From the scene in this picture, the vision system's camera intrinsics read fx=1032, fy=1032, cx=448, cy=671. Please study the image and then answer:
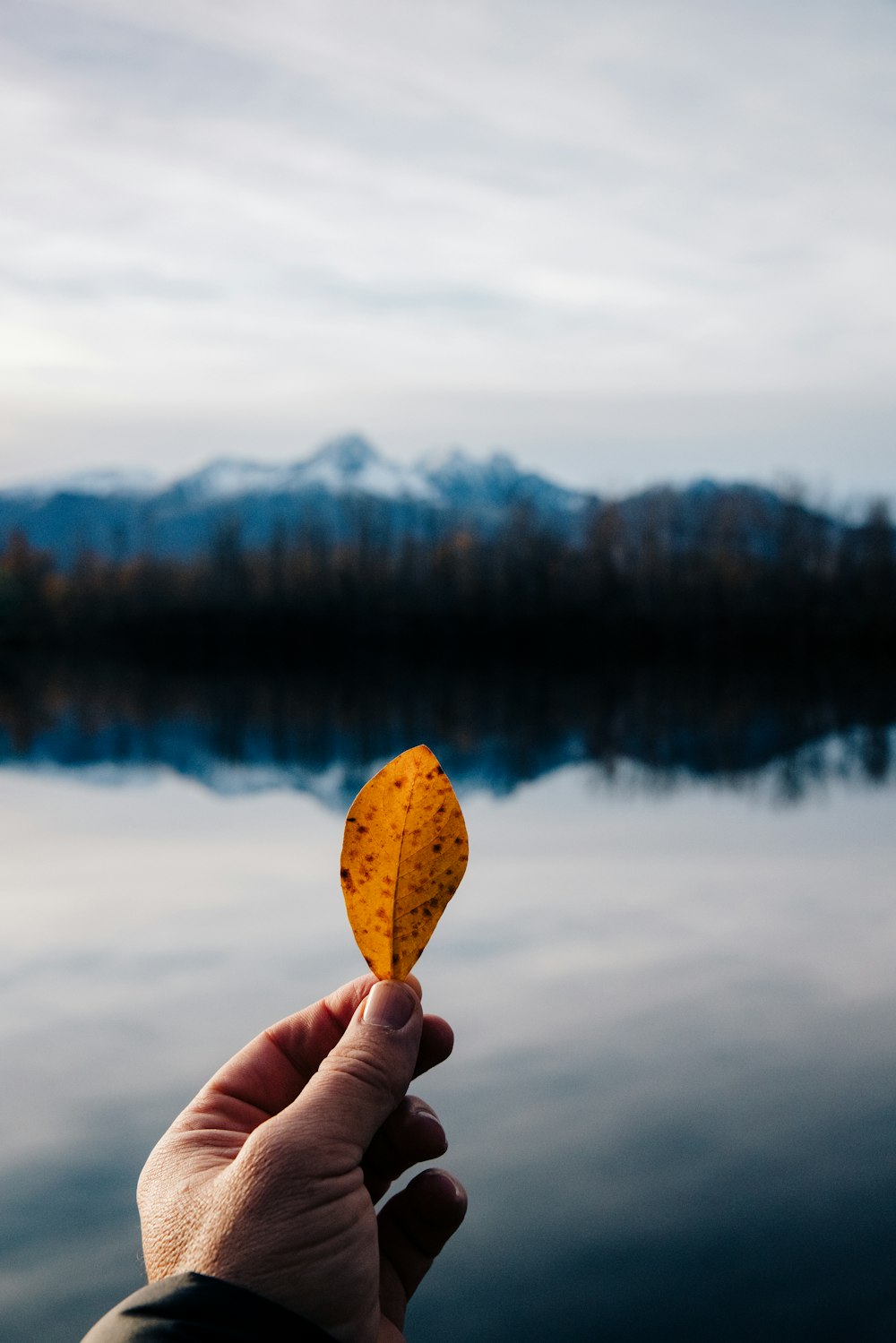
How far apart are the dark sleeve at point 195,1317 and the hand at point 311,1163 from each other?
0.06 meters

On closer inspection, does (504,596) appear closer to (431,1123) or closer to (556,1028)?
(556,1028)

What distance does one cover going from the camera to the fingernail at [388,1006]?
195 cm

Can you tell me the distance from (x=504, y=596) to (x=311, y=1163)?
238 ft

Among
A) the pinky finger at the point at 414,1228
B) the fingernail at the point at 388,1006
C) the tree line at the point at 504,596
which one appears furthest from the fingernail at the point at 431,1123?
the tree line at the point at 504,596

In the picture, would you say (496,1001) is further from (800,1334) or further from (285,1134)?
(285,1134)

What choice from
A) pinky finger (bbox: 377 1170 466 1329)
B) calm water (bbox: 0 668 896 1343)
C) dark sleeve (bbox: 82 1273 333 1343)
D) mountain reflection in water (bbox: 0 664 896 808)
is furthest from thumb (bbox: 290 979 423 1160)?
mountain reflection in water (bbox: 0 664 896 808)

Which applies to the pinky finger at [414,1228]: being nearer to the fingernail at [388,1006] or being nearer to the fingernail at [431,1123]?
the fingernail at [431,1123]

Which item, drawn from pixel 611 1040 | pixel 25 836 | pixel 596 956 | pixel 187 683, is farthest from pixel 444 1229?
pixel 187 683

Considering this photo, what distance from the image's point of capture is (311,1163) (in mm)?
1775

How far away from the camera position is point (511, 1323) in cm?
439

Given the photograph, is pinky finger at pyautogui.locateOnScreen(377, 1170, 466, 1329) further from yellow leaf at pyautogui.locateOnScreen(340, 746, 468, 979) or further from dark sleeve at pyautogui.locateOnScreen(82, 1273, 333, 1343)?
yellow leaf at pyautogui.locateOnScreen(340, 746, 468, 979)

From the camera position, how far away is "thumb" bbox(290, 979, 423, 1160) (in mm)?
1834

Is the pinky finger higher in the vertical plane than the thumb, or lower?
lower

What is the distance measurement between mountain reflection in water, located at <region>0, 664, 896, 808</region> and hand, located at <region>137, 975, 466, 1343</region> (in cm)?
1556
